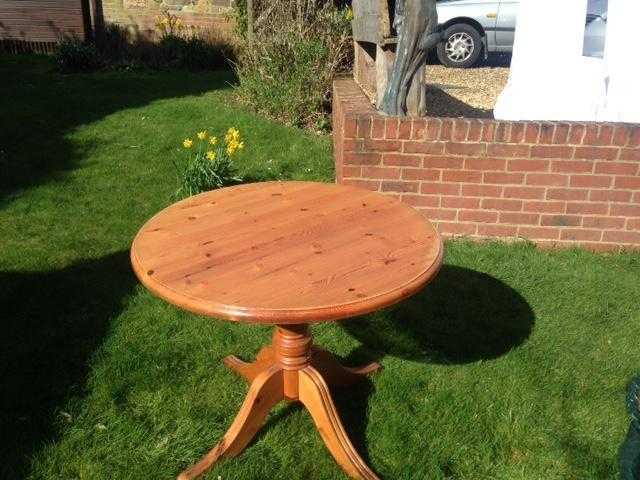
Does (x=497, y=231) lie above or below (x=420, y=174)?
below

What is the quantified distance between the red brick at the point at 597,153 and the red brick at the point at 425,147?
2.83 ft

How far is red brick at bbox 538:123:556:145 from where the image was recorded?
12.2 ft

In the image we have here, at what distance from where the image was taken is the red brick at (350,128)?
12.3 feet

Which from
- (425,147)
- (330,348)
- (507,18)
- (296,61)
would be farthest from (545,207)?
(507,18)

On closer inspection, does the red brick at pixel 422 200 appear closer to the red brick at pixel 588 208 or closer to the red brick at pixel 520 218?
the red brick at pixel 520 218

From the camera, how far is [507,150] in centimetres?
379

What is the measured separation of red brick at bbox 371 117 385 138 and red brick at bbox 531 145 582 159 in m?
0.97

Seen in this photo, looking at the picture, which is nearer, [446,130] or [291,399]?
[291,399]

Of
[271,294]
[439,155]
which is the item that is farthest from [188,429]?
[439,155]

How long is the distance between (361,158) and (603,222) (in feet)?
5.56

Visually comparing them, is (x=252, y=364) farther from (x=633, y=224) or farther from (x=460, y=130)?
(x=633, y=224)

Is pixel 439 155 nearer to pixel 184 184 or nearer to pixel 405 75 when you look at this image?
pixel 405 75

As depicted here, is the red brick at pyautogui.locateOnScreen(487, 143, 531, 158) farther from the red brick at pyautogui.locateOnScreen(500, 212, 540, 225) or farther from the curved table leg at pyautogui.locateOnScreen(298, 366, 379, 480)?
the curved table leg at pyautogui.locateOnScreen(298, 366, 379, 480)

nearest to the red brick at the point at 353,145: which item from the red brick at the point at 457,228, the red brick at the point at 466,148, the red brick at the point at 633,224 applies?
the red brick at the point at 466,148
